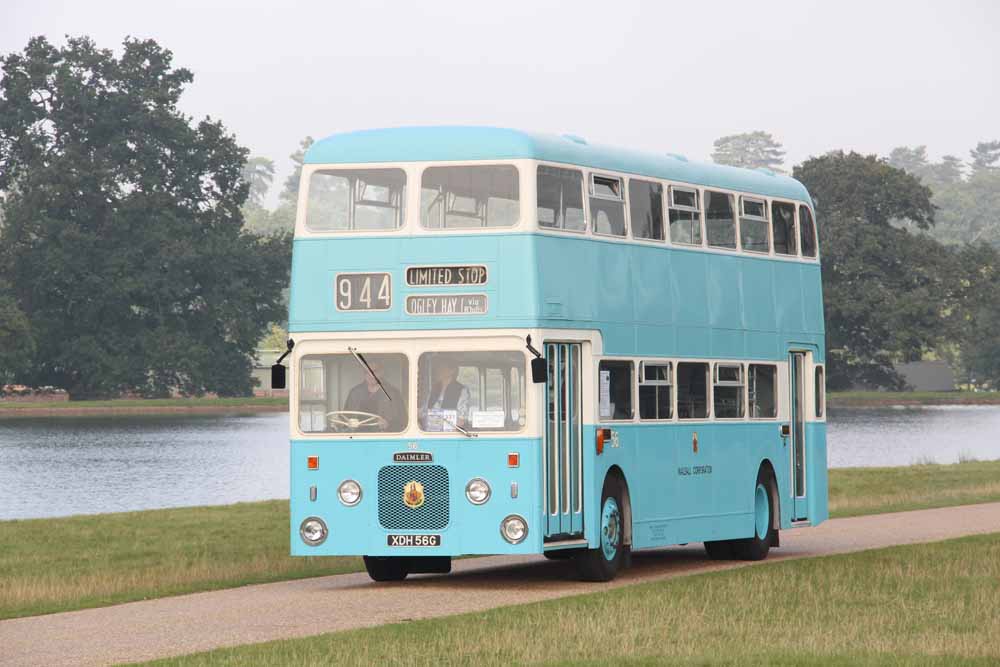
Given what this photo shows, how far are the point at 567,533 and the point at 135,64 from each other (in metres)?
98.4

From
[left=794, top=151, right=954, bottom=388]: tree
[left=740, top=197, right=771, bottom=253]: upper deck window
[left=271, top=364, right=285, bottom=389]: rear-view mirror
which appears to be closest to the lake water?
[left=794, top=151, right=954, bottom=388]: tree

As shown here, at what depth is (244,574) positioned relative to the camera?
24.1m

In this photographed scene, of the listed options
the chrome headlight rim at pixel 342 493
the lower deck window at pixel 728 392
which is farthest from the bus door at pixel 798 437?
the chrome headlight rim at pixel 342 493

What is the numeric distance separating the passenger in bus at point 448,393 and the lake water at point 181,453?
25.7 meters

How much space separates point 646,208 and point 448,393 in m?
3.82

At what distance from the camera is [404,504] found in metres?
20.6

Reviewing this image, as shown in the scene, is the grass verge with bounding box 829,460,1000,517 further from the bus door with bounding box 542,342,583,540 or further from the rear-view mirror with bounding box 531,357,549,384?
the rear-view mirror with bounding box 531,357,549,384

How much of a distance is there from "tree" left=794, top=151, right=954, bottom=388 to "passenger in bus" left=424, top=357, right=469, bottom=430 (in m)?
98.5

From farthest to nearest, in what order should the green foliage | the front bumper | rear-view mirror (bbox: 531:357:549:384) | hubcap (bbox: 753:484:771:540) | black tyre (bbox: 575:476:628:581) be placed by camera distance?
the green foliage
hubcap (bbox: 753:484:771:540)
black tyre (bbox: 575:476:628:581)
the front bumper
rear-view mirror (bbox: 531:357:549:384)

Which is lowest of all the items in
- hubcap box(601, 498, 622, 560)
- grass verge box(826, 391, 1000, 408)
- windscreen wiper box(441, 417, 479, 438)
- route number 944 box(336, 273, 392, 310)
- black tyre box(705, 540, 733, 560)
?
black tyre box(705, 540, 733, 560)

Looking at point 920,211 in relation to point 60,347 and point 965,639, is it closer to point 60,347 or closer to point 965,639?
point 60,347

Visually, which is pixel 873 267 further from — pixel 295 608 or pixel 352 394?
pixel 295 608

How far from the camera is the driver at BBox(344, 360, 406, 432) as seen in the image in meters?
20.7


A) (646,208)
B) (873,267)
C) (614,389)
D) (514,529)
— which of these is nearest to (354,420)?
(514,529)
